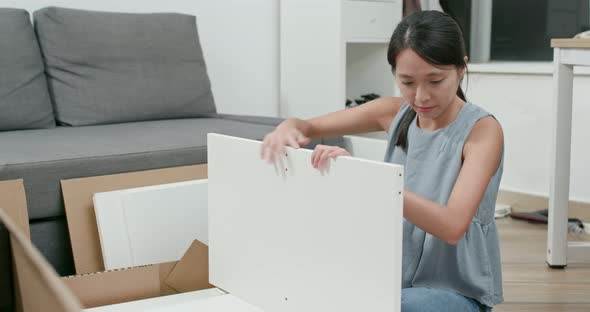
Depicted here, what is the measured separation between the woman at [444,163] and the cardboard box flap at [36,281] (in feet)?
1.44

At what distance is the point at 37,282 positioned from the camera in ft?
2.20

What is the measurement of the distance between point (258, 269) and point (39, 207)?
0.73m

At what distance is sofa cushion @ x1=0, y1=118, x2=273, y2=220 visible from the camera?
67.4 inches

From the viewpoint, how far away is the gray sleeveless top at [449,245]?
1.22 m

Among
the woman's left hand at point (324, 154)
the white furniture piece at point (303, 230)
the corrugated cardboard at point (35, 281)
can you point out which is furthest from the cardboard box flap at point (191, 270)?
the corrugated cardboard at point (35, 281)

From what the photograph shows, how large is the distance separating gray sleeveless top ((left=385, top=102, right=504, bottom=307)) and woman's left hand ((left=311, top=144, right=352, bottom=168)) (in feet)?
0.86

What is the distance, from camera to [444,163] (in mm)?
1240

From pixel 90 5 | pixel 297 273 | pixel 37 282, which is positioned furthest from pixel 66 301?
pixel 90 5

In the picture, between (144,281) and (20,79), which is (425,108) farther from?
(20,79)

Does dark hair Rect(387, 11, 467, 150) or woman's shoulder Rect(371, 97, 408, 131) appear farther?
woman's shoulder Rect(371, 97, 408, 131)

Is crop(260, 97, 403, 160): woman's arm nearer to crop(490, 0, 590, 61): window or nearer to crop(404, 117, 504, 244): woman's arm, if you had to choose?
crop(404, 117, 504, 244): woman's arm

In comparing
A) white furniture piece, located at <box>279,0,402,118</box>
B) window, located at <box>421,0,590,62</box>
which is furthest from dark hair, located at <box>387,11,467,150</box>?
window, located at <box>421,0,590,62</box>

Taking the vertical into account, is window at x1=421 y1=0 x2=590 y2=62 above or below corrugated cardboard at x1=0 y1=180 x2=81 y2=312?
above

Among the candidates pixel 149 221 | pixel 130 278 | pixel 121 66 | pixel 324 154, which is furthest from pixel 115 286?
pixel 121 66
